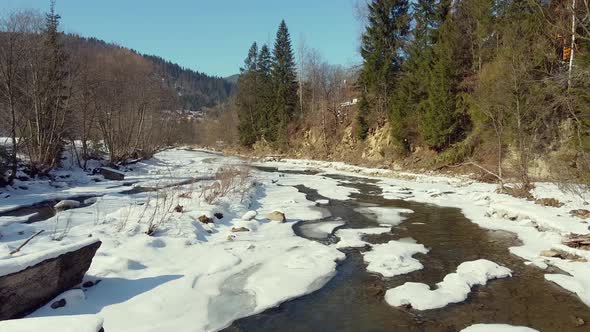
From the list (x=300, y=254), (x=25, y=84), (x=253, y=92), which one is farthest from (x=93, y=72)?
(x=253, y=92)

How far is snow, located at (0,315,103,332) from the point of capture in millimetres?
3533

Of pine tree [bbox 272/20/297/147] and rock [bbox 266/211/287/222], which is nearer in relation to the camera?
rock [bbox 266/211/287/222]

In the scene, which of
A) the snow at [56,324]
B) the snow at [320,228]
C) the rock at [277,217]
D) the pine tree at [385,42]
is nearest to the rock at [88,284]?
the snow at [56,324]

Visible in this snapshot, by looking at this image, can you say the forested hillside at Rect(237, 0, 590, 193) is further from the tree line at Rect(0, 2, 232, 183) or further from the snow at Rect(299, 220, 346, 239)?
the tree line at Rect(0, 2, 232, 183)

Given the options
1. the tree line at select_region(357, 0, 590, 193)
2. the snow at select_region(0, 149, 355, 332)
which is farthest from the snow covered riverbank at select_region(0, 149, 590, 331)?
the tree line at select_region(357, 0, 590, 193)

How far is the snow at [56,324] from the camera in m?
3.53

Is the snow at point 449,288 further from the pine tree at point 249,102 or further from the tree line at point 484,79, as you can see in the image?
the pine tree at point 249,102

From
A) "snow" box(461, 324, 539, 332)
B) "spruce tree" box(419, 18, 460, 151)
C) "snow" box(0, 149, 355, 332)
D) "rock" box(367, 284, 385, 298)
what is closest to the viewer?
"snow" box(461, 324, 539, 332)

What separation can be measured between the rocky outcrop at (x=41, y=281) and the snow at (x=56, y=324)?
1.85 meters

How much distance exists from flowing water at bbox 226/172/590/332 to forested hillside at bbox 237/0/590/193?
6.05m

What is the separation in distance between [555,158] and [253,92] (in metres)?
46.6

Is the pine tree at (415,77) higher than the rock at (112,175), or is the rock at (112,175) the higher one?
the pine tree at (415,77)

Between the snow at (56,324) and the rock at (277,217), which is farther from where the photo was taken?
the rock at (277,217)

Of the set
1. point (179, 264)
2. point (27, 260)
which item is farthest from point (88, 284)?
point (179, 264)
